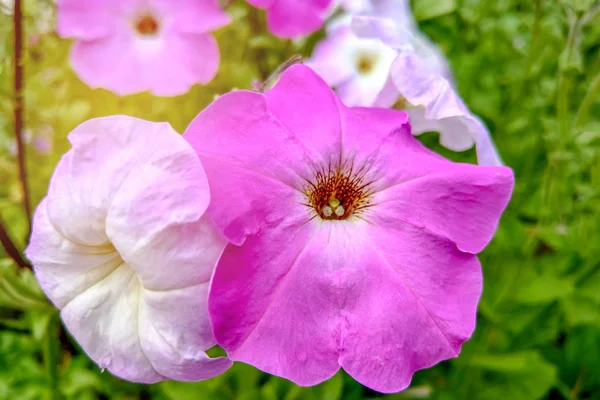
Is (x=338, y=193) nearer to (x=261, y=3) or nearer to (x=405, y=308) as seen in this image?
(x=405, y=308)

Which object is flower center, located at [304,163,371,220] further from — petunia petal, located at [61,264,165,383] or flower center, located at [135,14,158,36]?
flower center, located at [135,14,158,36]

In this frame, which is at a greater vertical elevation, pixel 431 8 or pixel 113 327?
pixel 431 8

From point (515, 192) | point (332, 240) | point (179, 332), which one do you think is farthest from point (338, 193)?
point (515, 192)

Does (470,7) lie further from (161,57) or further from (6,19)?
(6,19)

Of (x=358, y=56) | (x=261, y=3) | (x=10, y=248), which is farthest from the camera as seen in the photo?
(x=358, y=56)

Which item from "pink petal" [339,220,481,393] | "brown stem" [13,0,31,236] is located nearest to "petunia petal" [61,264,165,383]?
"pink petal" [339,220,481,393]

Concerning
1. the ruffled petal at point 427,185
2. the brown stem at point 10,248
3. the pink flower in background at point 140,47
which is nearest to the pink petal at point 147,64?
the pink flower in background at point 140,47
